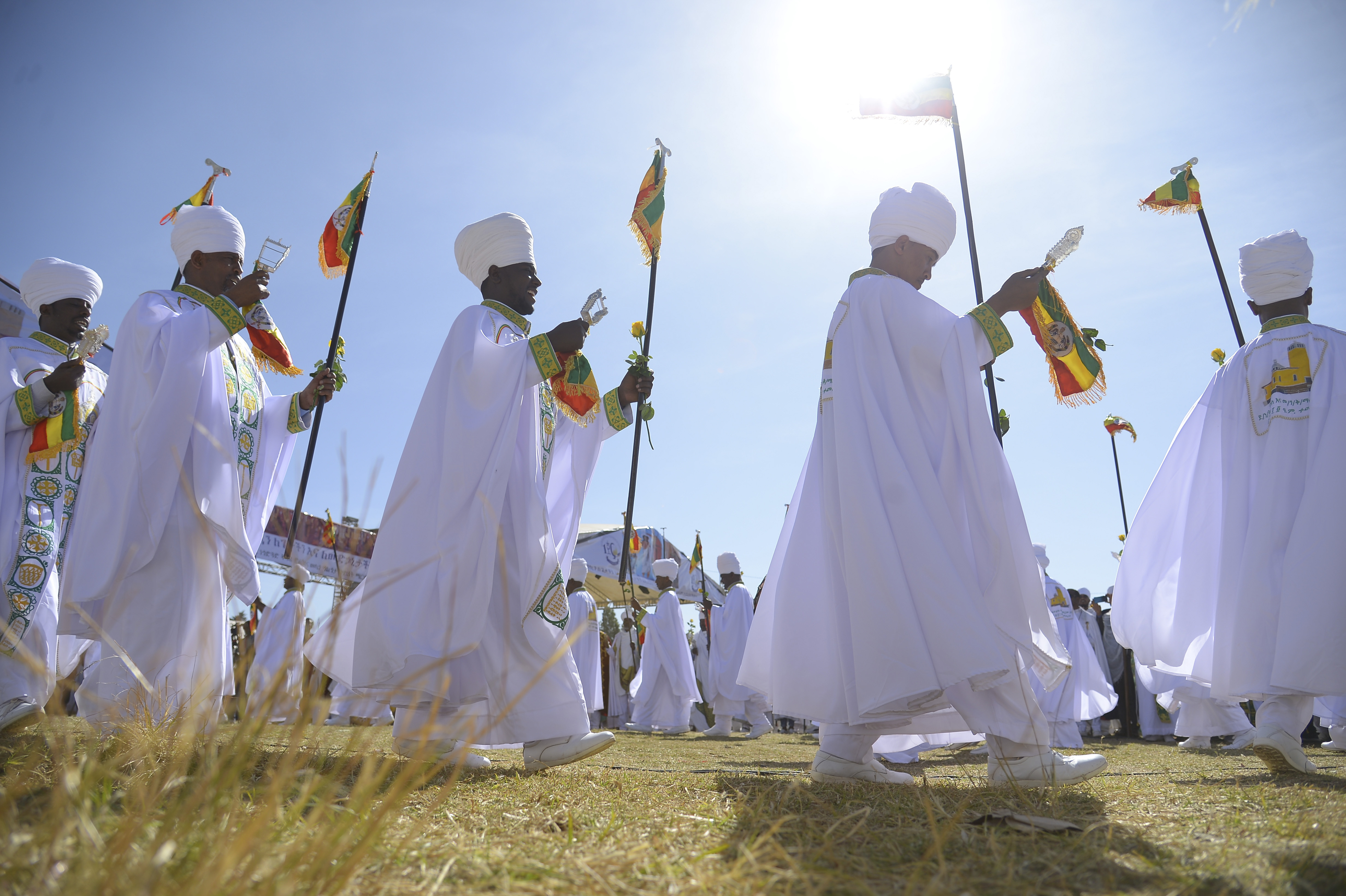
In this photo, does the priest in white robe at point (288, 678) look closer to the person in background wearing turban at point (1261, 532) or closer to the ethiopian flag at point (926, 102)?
the person in background wearing turban at point (1261, 532)

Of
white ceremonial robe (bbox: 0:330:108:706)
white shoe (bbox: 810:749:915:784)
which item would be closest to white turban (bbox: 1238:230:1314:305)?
white shoe (bbox: 810:749:915:784)

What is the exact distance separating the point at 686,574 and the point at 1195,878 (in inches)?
815

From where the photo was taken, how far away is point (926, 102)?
670 centimetres

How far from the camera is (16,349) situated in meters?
5.04

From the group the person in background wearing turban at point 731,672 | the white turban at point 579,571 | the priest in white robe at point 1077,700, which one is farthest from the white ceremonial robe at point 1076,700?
the white turban at point 579,571

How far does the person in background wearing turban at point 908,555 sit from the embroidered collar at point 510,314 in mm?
1544

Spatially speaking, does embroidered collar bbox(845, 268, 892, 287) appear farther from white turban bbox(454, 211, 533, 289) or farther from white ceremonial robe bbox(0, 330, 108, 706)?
white ceremonial robe bbox(0, 330, 108, 706)

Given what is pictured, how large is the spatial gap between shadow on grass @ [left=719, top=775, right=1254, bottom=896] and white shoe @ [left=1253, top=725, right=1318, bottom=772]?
1.55 m

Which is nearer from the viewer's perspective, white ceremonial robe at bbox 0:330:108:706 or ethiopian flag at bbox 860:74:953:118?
white ceremonial robe at bbox 0:330:108:706

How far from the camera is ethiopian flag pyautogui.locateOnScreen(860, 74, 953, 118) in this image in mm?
6660

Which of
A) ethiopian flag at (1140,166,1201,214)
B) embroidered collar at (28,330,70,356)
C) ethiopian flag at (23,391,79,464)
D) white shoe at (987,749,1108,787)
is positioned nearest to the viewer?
white shoe at (987,749,1108,787)

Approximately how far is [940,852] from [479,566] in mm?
2311

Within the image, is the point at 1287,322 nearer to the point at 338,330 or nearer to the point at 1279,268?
the point at 1279,268

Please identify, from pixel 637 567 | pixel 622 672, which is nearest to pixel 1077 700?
pixel 622 672
